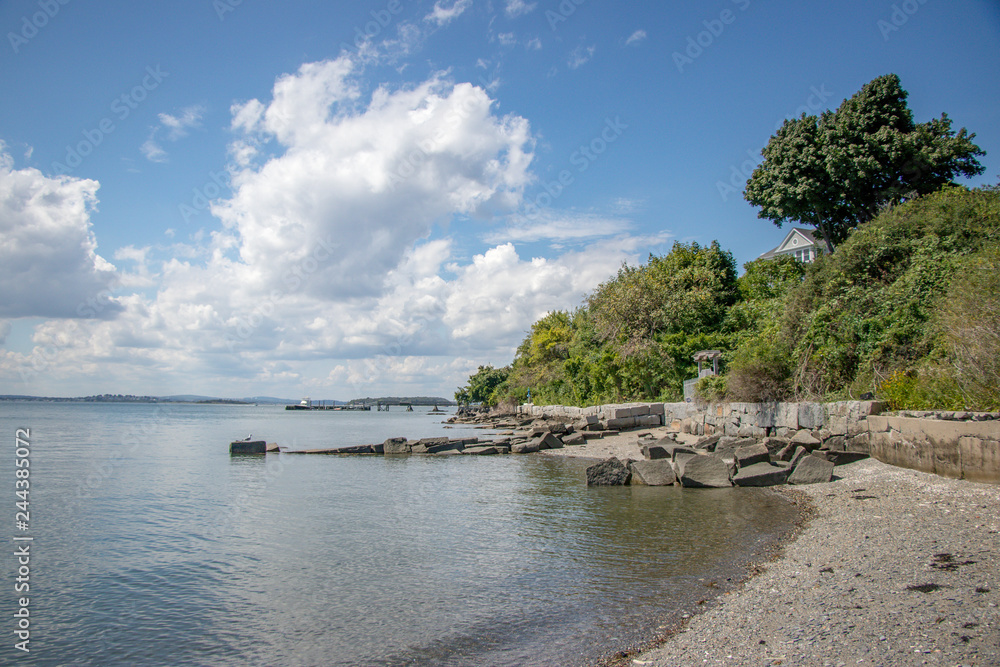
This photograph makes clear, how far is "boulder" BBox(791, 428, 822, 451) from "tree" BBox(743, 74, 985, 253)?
12298mm

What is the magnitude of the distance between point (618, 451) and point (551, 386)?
30412 mm

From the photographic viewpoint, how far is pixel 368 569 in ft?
24.6

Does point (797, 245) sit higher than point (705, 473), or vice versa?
point (797, 245)

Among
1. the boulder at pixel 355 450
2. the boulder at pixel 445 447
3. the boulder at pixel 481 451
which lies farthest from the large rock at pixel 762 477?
the boulder at pixel 355 450

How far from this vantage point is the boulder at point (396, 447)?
2478cm

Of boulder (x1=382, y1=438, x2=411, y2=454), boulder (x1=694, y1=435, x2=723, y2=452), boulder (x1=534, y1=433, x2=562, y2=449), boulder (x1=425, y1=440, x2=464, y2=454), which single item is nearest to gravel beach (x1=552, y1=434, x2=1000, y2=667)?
boulder (x1=694, y1=435, x2=723, y2=452)

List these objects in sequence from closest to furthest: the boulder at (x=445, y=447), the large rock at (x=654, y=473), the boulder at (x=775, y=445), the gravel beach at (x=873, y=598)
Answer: the gravel beach at (x=873, y=598), the large rock at (x=654, y=473), the boulder at (x=775, y=445), the boulder at (x=445, y=447)

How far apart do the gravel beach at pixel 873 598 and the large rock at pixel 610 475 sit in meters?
5.03

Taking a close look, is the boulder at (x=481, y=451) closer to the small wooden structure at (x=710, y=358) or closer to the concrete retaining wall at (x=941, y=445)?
the small wooden structure at (x=710, y=358)

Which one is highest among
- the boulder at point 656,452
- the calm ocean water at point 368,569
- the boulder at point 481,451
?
the boulder at point 656,452

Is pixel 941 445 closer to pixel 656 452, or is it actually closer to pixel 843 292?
pixel 656 452

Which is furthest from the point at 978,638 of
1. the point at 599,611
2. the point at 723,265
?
the point at 723,265

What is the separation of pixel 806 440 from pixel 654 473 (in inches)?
168
